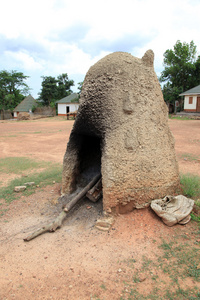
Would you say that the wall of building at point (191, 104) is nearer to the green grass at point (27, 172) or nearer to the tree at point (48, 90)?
the tree at point (48, 90)

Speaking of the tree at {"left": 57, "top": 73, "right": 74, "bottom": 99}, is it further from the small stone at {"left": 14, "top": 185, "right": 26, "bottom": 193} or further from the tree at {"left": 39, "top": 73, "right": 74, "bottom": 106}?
the small stone at {"left": 14, "top": 185, "right": 26, "bottom": 193}

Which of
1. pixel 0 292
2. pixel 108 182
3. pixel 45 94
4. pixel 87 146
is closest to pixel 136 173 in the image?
pixel 108 182

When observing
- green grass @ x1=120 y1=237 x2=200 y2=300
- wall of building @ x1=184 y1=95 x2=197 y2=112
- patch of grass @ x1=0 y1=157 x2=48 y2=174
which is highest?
wall of building @ x1=184 y1=95 x2=197 y2=112

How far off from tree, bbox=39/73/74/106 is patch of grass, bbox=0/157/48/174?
26.1m

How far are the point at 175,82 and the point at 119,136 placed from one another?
97.9 ft

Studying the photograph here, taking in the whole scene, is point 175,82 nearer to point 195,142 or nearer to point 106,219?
point 195,142

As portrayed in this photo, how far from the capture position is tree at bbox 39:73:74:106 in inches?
1331

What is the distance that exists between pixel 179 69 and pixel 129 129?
94.8ft

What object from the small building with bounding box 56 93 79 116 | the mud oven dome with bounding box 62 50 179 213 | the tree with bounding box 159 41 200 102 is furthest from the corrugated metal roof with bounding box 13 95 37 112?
the mud oven dome with bounding box 62 50 179 213

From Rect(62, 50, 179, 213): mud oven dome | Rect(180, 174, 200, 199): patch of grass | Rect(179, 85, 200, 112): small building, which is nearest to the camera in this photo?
Rect(62, 50, 179, 213): mud oven dome

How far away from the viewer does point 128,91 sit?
3.63 metres

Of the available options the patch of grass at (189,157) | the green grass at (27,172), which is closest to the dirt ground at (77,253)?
the green grass at (27,172)

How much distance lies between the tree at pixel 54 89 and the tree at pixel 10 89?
12.7 ft

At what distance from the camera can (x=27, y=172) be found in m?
6.90
